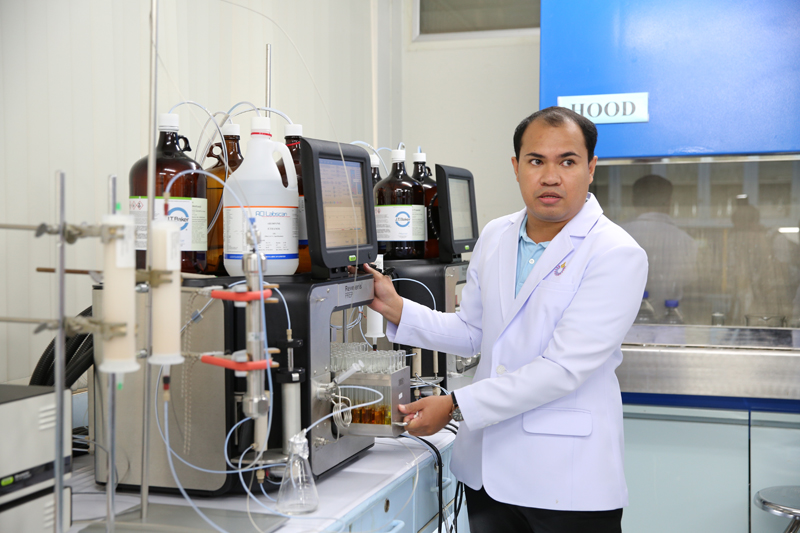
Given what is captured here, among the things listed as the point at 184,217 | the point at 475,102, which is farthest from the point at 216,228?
the point at 475,102

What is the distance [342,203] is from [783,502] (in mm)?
1731

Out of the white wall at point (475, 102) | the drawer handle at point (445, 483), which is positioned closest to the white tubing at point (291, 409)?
the drawer handle at point (445, 483)

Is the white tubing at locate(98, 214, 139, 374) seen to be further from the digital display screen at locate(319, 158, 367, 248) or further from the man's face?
the man's face

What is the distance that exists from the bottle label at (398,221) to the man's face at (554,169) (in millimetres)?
358

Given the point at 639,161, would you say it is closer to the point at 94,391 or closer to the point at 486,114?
the point at 486,114

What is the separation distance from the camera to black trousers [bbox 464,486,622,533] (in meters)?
1.31

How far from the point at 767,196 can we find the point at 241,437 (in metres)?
2.55

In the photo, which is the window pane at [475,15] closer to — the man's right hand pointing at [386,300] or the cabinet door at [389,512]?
the man's right hand pointing at [386,300]

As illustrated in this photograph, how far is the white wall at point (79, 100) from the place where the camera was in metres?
1.38

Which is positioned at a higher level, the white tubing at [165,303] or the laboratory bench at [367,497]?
the white tubing at [165,303]

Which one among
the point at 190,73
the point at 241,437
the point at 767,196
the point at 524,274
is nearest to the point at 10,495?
the point at 241,437

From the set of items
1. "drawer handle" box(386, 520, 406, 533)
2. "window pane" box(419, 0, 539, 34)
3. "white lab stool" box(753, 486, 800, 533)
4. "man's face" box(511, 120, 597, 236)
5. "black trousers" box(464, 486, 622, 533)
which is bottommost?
"white lab stool" box(753, 486, 800, 533)

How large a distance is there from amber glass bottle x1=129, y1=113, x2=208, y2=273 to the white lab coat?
22.0 inches

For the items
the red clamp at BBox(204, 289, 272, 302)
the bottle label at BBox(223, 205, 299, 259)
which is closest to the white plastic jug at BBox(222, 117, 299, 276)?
the bottle label at BBox(223, 205, 299, 259)
